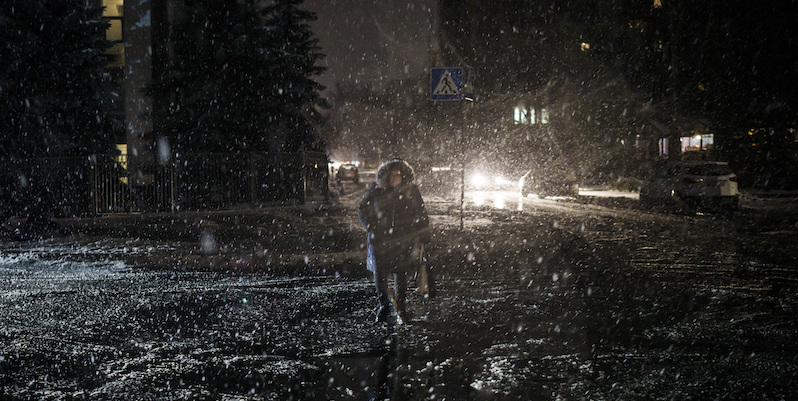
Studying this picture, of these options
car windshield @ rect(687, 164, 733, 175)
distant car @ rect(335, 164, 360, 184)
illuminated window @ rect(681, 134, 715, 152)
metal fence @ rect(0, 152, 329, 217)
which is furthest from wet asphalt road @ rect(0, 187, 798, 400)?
distant car @ rect(335, 164, 360, 184)

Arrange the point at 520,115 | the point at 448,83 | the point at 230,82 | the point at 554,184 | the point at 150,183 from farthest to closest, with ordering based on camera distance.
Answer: the point at 520,115 < the point at 554,184 < the point at 230,82 < the point at 150,183 < the point at 448,83

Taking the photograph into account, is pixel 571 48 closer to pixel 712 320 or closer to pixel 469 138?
pixel 469 138

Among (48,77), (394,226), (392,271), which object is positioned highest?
(48,77)

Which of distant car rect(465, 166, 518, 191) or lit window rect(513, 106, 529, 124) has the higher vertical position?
lit window rect(513, 106, 529, 124)

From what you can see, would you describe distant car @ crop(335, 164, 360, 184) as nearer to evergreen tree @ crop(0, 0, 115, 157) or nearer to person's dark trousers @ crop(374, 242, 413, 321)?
evergreen tree @ crop(0, 0, 115, 157)

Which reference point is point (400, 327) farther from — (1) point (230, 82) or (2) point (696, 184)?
(1) point (230, 82)

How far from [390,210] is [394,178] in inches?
12.1

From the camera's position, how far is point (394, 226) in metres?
7.07

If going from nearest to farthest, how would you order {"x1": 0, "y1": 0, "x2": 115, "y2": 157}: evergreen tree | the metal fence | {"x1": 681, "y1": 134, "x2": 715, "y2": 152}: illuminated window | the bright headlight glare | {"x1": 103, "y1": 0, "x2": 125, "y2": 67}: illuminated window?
the metal fence < {"x1": 0, "y1": 0, "x2": 115, "y2": 157}: evergreen tree < {"x1": 103, "y1": 0, "x2": 125, "y2": 67}: illuminated window < the bright headlight glare < {"x1": 681, "y1": 134, "x2": 715, "y2": 152}: illuminated window

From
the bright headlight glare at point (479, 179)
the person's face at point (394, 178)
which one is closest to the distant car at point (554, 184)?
the bright headlight glare at point (479, 179)

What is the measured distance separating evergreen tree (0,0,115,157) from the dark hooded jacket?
1795 cm

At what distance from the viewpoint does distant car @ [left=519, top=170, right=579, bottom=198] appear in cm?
Answer: 3244

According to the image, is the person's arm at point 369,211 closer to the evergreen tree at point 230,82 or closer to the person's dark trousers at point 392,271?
the person's dark trousers at point 392,271

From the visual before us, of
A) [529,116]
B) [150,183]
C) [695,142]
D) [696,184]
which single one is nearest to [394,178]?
[150,183]
